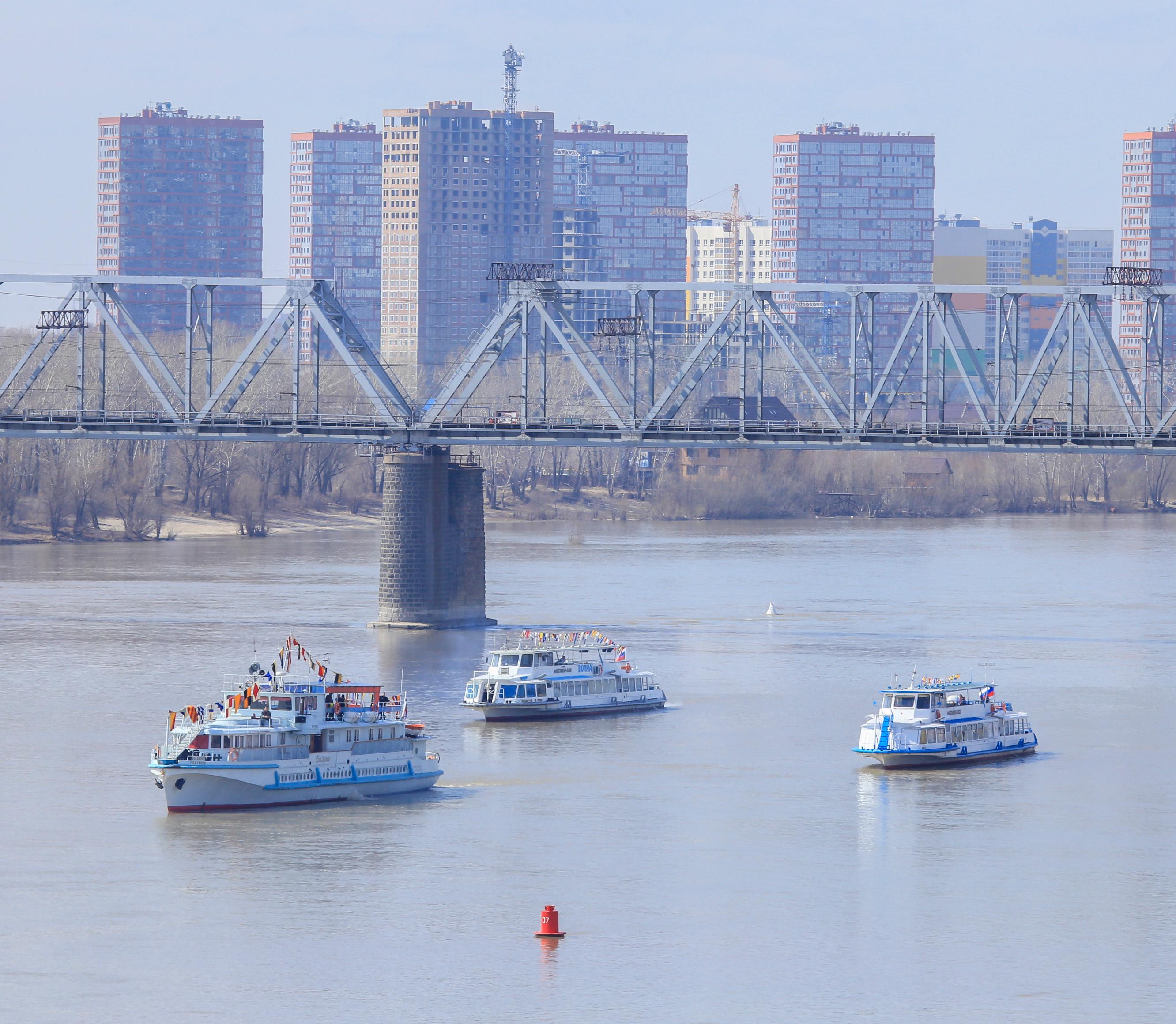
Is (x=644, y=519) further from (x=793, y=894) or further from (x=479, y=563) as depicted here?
(x=793, y=894)

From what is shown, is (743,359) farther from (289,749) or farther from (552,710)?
(289,749)

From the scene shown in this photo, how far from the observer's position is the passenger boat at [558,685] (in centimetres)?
7731

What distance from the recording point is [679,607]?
10894 centimetres

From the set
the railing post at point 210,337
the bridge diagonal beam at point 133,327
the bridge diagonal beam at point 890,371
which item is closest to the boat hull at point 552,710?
the bridge diagonal beam at point 890,371

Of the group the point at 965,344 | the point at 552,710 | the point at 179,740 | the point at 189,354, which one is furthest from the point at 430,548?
the point at 179,740

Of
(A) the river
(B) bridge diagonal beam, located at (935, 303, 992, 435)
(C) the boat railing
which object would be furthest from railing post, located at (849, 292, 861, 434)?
(C) the boat railing

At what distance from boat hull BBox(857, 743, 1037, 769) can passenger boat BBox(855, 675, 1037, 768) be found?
0.01 meters

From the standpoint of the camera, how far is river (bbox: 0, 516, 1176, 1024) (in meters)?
45.6

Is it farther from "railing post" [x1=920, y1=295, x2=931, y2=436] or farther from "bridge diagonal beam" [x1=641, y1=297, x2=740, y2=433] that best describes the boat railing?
"railing post" [x1=920, y1=295, x2=931, y2=436]

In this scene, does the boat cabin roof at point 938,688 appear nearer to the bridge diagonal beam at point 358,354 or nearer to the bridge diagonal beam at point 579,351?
the bridge diagonal beam at point 579,351

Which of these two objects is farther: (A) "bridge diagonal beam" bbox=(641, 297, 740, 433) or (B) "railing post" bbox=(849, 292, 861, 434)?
A: (A) "bridge diagonal beam" bbox=(641, 297, 740, 433)

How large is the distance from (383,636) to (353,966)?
4939 cm

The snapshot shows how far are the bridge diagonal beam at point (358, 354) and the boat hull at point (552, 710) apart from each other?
28823mm

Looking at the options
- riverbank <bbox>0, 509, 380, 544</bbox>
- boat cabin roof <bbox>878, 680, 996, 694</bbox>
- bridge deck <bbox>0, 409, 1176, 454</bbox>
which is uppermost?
A: bridge deck <bbox>0, 409, 1176, 454</bbox>
